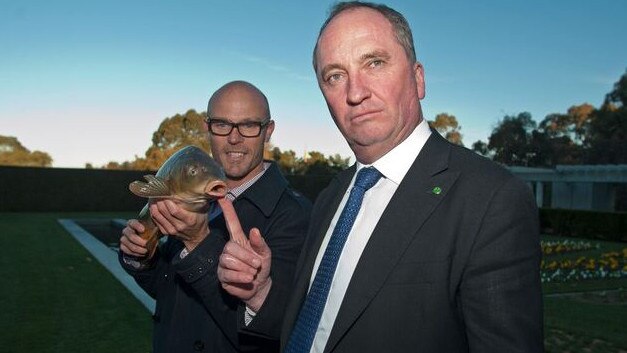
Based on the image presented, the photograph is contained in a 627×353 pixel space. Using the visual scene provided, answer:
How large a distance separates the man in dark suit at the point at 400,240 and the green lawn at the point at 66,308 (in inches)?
192

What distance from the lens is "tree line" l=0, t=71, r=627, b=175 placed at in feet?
148

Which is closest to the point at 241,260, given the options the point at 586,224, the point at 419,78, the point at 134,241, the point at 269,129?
the point at 134,241

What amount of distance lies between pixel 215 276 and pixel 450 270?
109 centimetres

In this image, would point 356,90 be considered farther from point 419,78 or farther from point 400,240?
point 400,240

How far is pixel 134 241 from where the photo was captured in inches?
103

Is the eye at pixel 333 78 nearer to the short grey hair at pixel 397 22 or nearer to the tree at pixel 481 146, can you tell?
the short grey hair at pixel 397 22

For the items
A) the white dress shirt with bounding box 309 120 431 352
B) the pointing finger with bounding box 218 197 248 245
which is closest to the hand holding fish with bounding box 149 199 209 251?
the pointing finger with bounding box 218 197 248 245

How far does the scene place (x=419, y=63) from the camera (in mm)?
2141

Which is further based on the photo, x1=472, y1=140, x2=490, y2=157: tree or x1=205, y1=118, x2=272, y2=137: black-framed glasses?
x1=472, y1=140, x2=490, y2=157: tree

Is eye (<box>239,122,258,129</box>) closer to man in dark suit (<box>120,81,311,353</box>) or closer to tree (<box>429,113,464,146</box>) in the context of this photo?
man in dark suit (<box>120,81,311,353</box>)

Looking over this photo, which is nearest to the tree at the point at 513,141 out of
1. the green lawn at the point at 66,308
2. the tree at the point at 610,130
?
the tree at the point at 610,130

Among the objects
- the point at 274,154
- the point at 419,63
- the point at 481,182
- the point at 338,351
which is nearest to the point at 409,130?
the point at 419,63

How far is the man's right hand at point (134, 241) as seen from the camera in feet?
8.44

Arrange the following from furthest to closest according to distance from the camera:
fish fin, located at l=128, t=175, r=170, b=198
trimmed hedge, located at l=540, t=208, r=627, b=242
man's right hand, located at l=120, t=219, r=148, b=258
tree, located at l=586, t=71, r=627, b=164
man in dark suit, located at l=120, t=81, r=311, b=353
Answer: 1. tree, located at l=586, t=71, r=627, b=164
2. trimmed hedge, located at l=540, t=208, r=627, b=242
3. man's right hand, located at l=120, t=219, r=148, b=258
4. man in dark suit, located at l=120, t=81, r=311, b=353
5. fish fin, located at l=128, t=175, r=170, b=198
